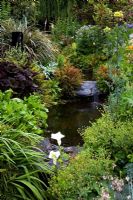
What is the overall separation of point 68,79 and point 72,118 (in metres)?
1.63

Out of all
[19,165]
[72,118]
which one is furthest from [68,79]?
[19,165]

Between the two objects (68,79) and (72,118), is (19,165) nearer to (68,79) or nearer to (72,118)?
(72,118)

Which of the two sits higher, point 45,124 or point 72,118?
point 45,124

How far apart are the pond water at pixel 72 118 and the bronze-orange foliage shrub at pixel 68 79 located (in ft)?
1.00

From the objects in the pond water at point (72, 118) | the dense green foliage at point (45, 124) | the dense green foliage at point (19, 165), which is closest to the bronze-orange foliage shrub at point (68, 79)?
the dense green foliage at point (45, 124)

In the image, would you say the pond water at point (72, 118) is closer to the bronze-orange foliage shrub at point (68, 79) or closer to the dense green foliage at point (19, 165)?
the bronze-orange foliage shrub at point (68, 79)

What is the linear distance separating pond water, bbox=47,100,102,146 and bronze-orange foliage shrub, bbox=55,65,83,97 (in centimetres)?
30

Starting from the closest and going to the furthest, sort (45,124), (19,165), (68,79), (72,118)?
(19,165)
(45,124)
(72,118)
(68,79)

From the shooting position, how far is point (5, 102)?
5.05m

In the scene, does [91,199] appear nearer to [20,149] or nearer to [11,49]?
[20,149]

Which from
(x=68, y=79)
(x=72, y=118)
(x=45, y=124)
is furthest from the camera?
(x=68, y=79)

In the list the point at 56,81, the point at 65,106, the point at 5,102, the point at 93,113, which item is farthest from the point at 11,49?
the point at 5,102

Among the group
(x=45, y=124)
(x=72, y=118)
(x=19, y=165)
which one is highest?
(x=19, y=165)

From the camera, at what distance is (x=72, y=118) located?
7453 mm
